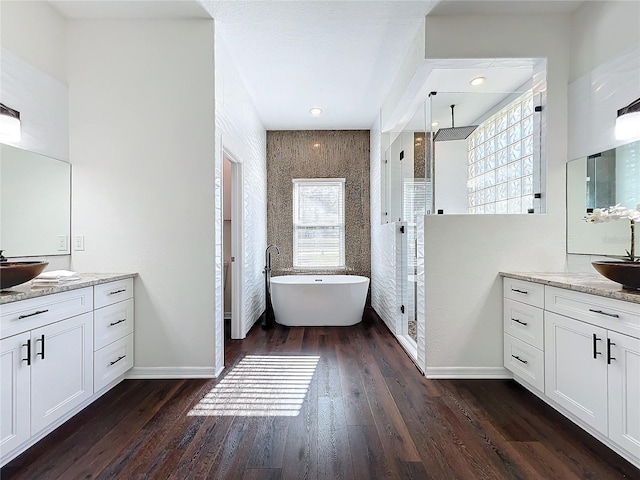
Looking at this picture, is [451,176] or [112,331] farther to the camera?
[451,176]

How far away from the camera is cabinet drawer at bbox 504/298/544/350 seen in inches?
92.5

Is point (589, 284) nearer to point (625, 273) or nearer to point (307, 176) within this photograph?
point (625, 273)

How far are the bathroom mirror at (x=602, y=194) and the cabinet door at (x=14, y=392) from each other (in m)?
3.60

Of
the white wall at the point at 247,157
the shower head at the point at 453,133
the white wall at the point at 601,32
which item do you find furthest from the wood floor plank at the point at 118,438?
the white wall at the point at 601,32

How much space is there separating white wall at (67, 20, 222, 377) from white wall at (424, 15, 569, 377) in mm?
1802

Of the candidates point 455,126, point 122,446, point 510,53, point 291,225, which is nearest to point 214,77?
point 455,126

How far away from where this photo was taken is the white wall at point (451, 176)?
2.87 m

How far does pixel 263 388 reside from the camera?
258 cm

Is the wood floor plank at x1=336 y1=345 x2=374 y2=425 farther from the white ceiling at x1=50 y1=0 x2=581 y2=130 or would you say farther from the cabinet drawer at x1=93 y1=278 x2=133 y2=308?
the white ceiling at x1=50 y1=0 x2=581 y2=130

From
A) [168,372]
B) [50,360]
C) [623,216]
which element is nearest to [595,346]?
[623,216]

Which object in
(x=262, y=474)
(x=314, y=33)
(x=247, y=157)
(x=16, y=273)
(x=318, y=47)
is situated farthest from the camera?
(x=247, y=157)

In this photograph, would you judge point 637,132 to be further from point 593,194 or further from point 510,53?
point 510,53

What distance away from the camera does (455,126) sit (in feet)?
9.86

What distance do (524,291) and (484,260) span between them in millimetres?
376
